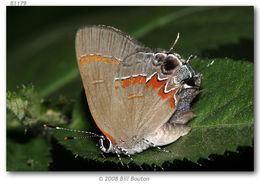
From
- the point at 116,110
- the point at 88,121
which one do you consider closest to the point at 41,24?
the point at 88,121

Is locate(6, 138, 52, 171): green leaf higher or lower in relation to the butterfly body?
lower

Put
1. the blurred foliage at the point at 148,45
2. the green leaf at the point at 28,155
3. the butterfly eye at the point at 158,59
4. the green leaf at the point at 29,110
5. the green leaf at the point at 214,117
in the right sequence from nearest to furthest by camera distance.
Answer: the green leaf at the point at 214,117 < the blurred foliage at the point at 148,45 < the butterfly eye at the point at 158,59 < the green leaf at the point at 29,110 < the green leaf at the point at 28,155

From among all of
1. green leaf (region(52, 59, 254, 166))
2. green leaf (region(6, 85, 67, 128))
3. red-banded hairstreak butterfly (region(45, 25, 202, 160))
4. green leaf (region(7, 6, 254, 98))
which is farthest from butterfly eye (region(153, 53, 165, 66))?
green leaf (region(6, 85, 67, 128))

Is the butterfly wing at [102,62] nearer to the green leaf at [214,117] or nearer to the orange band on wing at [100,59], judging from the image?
the orange band on wing at [100,59]

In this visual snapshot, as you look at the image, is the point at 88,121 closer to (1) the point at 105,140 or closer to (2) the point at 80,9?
(1) the point at 105,140

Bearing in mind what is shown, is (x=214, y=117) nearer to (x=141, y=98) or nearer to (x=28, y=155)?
(x=141, y=98)

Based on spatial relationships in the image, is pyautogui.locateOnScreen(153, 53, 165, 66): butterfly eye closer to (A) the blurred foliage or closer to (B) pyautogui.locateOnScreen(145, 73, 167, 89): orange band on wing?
(B) pyautogui.locateOnScreen(145, 73, 167, 89): orange band on wing

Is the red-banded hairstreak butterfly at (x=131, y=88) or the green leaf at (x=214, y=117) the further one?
the red-banded hairstreak butterfly at (x=131, y=88)

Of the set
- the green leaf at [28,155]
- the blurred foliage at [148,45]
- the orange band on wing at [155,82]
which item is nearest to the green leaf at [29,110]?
the blurred foliage at [148,45]
